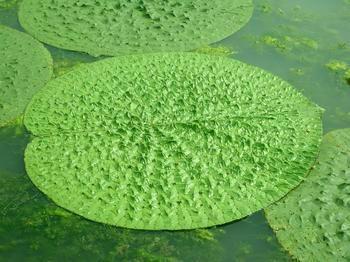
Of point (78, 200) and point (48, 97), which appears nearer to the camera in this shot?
point (78, 200)

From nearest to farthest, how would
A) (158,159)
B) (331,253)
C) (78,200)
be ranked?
(331,253), (78,200), (158,159)

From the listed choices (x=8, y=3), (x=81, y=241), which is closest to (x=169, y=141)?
(x=81, y=241)

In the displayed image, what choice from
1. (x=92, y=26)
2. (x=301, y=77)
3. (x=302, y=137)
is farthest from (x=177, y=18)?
(x=302, y=137)

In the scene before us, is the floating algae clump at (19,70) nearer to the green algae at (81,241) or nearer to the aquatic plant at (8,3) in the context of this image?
the aquatic plant at (8,3)

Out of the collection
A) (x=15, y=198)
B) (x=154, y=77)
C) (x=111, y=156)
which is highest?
(x=154, y=77)

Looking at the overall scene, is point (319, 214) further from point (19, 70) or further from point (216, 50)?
point (19, 70)

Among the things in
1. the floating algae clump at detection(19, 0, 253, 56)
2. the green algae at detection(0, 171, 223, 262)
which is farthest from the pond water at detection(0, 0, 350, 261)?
the floating algae clump at detection(19, 0, 253, 56)

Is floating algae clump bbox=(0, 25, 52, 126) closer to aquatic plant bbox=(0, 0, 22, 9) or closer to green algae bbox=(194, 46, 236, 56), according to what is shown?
aquatic plant bbox=(0, 0, 22, 9)

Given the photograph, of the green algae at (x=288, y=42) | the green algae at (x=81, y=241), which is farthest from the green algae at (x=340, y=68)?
the green algae at (x=81, y=241)

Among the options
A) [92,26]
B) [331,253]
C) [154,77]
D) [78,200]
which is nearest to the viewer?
[331,253]

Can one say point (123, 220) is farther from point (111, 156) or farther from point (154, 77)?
point (154, 77)
